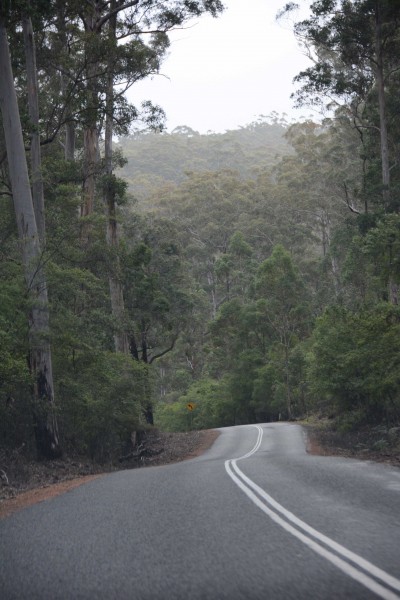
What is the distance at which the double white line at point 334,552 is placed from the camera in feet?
12.7

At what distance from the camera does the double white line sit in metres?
3.87

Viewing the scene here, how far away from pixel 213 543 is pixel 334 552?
118 cm

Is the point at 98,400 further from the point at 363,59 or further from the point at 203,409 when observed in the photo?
the point at 203,409

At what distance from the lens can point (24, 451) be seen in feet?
52.8

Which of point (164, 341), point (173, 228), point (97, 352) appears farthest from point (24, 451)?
point (173, 228)

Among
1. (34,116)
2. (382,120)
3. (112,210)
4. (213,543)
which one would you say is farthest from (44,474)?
(382,120)

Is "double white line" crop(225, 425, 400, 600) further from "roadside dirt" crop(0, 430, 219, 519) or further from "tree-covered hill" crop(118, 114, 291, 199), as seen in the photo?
"tree-covered hill" crop(118, 114, 291, 199)

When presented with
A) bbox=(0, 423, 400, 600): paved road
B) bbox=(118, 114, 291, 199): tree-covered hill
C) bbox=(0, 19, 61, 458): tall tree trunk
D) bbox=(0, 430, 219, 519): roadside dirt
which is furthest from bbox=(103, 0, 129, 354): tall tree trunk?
bbox=(118, 114, 291, 199): tree-covered hill

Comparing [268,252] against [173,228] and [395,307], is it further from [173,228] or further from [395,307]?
[395,307]

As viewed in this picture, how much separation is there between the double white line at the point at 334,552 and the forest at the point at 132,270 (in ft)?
24.8

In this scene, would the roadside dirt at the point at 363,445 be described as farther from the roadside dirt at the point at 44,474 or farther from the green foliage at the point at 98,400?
the green foliage at the point at 98,400

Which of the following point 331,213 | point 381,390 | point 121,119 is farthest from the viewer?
point 331,213

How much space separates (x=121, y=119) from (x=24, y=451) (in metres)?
13.6

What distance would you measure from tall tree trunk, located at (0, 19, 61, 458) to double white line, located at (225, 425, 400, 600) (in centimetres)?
925
